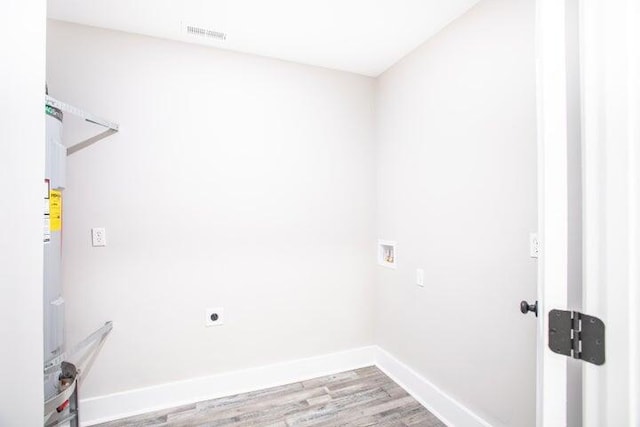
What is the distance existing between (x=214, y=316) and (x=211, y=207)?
82cm

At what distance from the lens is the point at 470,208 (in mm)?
1831

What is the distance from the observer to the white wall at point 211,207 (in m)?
1.99

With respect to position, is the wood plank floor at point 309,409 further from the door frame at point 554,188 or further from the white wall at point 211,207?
the door frame at point 554,188

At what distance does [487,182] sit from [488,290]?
62 centimetres

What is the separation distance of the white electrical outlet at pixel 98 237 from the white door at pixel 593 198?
2358 millimetres

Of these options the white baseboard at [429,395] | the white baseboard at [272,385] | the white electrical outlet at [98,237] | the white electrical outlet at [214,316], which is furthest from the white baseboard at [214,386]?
the white electrical outlet at [98,237]

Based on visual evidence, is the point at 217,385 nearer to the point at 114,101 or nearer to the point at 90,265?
the point at 90,265

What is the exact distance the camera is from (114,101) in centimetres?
202

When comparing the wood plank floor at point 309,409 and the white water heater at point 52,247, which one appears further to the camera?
the wood plank floor at point 309,409

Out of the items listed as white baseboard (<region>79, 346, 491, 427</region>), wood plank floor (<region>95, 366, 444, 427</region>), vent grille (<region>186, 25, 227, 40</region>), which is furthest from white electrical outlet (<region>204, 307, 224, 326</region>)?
A: vent grille (<region>186, 25, 227, 40</region>)

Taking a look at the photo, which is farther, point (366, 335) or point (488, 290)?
point (366, 335)

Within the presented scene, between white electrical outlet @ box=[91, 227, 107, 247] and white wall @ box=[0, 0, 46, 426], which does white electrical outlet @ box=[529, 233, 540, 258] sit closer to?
white wall @ box=[0, 0, 46, 426]

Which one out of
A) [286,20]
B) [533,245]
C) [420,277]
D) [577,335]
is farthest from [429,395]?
[286,20]

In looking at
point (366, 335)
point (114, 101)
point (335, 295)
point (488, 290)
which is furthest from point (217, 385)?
point (114, 101)
